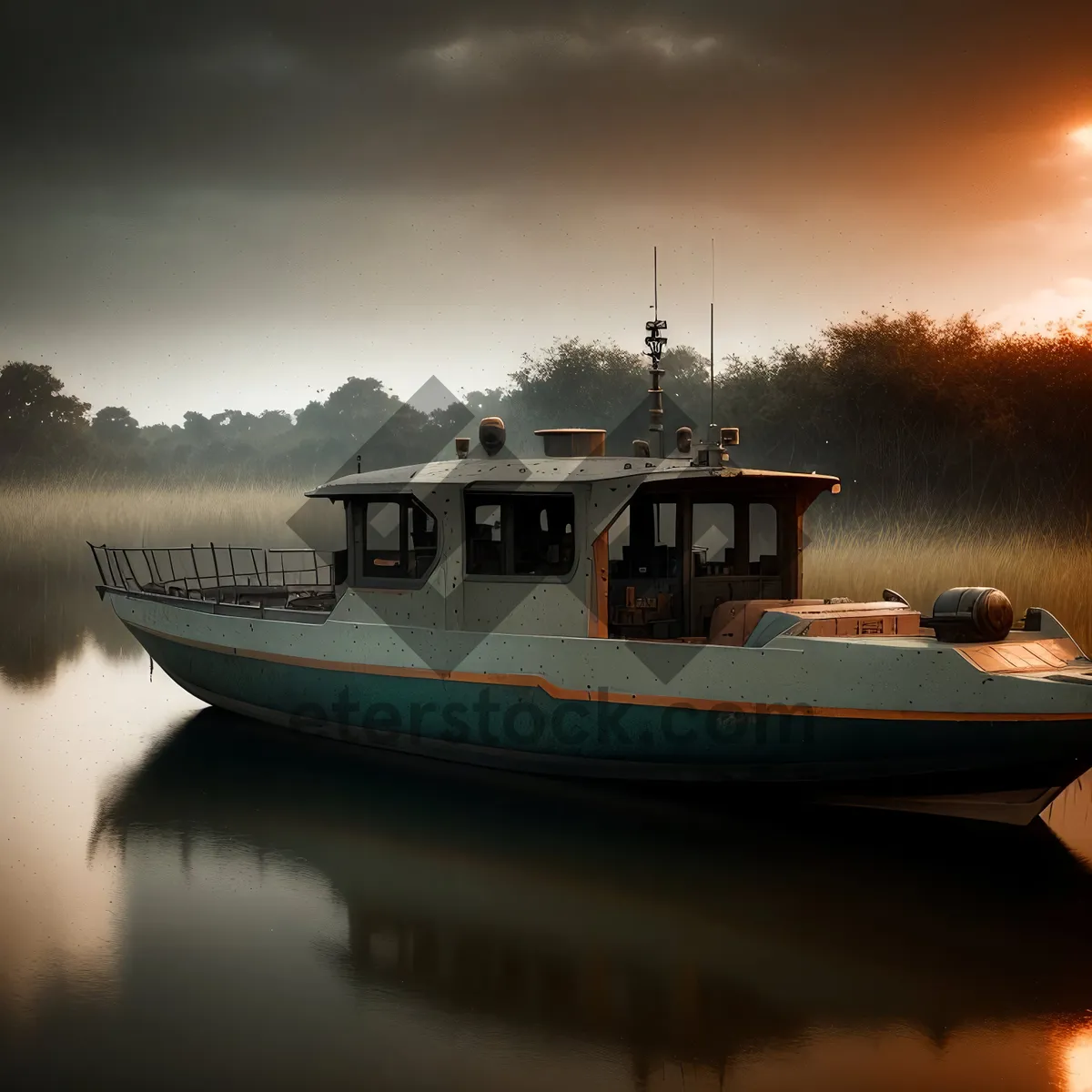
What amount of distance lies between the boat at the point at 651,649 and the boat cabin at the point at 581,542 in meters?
0.02

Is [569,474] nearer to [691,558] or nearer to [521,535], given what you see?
[521,535]

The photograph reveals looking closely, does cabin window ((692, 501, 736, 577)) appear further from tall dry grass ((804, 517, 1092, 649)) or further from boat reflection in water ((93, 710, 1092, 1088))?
tall dry grass ((804, 517, 1092, 649))

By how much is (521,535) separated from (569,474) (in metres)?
0.83

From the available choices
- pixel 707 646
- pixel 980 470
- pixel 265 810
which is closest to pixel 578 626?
pixel 707 646

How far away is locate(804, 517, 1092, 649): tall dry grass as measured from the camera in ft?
58.0

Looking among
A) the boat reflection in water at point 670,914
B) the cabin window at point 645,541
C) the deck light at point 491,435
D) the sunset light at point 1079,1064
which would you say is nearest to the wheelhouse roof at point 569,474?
the deck light at point 491,435

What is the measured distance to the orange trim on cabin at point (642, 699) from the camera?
8.49 metres

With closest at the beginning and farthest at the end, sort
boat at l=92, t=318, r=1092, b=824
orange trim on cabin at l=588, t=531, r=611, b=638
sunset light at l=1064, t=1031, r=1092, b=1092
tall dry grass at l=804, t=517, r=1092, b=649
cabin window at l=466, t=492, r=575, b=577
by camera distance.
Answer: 1. sunset light at l=1064, t=1031, r=1092, b=1092
2. boat at l=92, t=318, r=1092, b=824
3. orange trim on cabin at l=588, t=531, r=611, b=638
4. cabin window at l=466, t=492, r=575, b=577
5. tall dry grass at l=804, t=517, r=1092, b=649

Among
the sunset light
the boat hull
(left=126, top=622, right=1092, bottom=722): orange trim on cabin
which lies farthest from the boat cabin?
the sunset light

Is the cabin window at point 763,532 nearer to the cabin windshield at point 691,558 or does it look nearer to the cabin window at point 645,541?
the cabin windshield at point 691,558

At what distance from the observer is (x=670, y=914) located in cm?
771

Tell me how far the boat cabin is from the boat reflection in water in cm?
163

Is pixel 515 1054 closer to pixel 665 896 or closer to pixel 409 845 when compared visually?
pixel 665 896

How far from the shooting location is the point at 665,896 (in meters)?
8.00
